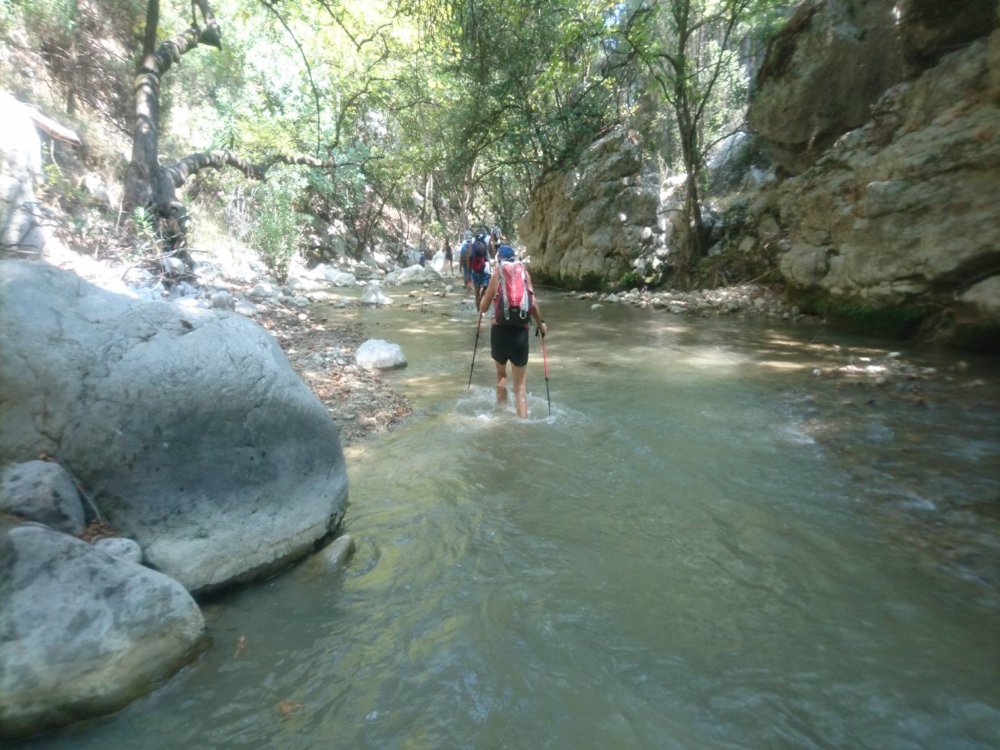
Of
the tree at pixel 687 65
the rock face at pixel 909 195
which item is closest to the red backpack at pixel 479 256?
the tree at pixel 687 65

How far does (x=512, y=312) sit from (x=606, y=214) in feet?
41.8

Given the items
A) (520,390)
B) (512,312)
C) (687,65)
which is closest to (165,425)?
(512,312)

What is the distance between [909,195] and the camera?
910 cm

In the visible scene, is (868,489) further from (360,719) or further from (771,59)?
(771,59)

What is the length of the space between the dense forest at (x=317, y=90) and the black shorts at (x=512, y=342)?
515cm

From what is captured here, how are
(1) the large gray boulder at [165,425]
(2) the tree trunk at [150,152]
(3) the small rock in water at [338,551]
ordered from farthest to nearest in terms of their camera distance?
1. (2) the tree trunk at [150,152]
2. (3) the small rock in water at [338,551]
3. (1) the large gray boulder at [165,425]

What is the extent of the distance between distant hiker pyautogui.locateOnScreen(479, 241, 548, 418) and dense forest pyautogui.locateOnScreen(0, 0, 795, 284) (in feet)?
15.4

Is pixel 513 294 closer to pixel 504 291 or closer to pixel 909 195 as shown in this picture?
pixel 504 291

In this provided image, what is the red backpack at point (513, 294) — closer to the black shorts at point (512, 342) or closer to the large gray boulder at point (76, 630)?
the black shorts at point (512, 342)

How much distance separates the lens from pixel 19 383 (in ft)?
9.97

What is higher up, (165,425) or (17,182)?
(17,182)

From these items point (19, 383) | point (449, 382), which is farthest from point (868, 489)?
point (19, 383)

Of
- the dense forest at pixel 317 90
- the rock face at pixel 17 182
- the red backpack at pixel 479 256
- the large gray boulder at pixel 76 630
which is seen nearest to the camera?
the large gray boulder at pixel 76 630

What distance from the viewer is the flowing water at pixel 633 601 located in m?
2.40
